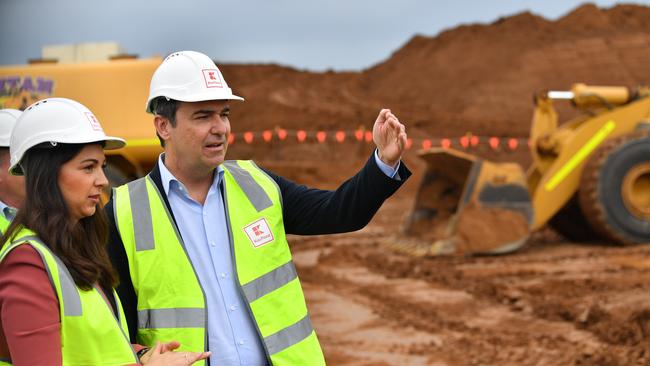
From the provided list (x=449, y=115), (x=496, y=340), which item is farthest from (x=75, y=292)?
(x=449, y=115)

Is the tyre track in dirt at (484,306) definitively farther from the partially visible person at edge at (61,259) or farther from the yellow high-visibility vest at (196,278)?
the partially visible person at edge at (61,259)

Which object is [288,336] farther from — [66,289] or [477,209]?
[477,209]

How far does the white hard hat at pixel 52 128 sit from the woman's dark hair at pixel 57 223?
0.09ft

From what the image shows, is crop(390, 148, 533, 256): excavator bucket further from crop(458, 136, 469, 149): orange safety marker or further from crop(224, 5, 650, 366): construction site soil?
crop(458, 136, 469, 149): orange safety marker

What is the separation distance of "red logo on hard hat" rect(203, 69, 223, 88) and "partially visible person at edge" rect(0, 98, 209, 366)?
1.31ft

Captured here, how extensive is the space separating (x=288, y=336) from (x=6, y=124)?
1.80 metres

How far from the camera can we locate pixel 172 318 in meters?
2.51

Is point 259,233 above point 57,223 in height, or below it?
below

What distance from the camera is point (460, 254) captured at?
11.1m

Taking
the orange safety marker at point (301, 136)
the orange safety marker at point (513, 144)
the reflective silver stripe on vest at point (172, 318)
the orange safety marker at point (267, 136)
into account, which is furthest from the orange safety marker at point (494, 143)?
the reflective silver stripe on vest at point (172, 318)

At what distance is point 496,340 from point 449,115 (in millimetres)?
24498

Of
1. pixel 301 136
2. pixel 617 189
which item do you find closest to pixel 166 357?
pixel 617 189

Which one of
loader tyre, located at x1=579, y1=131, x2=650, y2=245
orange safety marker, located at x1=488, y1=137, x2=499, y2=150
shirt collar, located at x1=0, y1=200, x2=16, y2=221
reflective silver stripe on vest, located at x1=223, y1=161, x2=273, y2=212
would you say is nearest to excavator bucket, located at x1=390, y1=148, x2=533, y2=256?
loader tyre, located at x1=579, y1=131, x2=650, y2=245

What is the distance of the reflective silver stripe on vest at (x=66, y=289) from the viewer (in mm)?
1960
